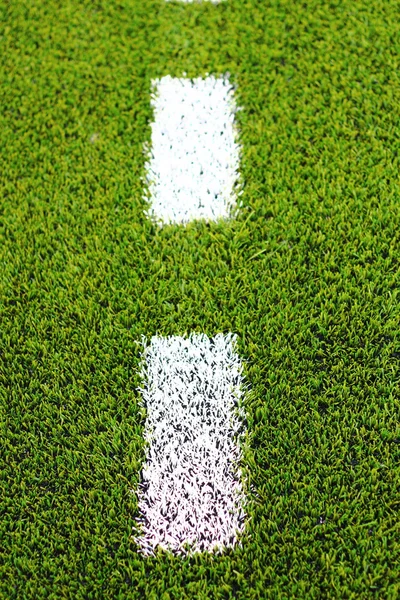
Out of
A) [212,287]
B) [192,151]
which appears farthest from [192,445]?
[192,151]

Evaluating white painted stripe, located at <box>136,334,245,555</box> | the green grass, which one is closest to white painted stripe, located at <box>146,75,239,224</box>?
the green grass

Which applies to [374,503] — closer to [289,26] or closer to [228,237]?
[228,237]

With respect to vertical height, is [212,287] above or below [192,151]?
below

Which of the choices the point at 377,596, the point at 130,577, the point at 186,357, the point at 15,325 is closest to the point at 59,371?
the point at 15,325

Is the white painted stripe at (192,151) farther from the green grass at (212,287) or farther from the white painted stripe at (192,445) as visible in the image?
the white painted stripe at (192,445)

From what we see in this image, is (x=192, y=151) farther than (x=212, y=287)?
Yes

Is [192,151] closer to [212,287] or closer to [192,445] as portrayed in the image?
[212,287]

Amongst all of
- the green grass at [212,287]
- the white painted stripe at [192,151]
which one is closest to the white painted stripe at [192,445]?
the green grass at [212,287]
